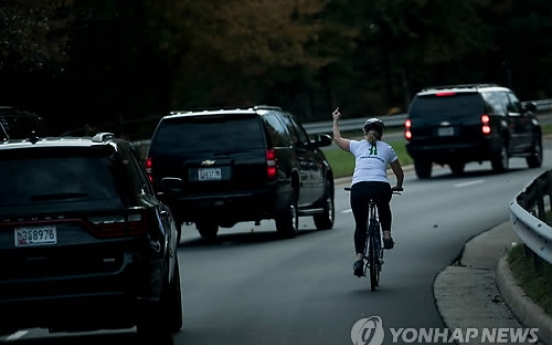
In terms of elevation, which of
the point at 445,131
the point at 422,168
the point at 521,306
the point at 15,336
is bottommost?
the point at 422,168

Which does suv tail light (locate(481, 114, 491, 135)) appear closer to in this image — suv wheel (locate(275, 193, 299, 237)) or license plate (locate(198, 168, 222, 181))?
suv wheel (locate(275, 193, 299, 237))

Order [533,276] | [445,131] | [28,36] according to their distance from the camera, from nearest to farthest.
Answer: [533,276] → [28,36] → [445,131]

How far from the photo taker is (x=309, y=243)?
867 inches

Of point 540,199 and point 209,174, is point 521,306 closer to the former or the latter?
point 540,199

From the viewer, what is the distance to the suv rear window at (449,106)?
35.4 metres

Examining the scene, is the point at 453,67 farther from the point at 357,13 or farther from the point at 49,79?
the point at 49,79

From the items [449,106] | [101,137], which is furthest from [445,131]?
[101,137]

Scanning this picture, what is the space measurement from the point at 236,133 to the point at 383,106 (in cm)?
6293

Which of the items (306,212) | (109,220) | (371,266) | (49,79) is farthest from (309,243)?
(49,79)

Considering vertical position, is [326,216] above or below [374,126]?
below

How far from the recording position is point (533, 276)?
45.7ft

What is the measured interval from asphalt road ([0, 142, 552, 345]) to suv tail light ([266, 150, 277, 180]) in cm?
93

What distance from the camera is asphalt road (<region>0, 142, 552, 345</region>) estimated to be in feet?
43.3

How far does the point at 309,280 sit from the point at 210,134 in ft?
17.4
